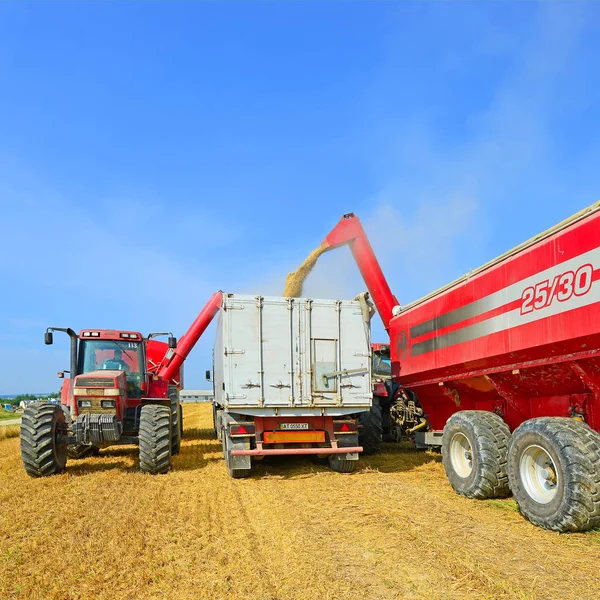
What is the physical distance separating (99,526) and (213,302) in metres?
7.32

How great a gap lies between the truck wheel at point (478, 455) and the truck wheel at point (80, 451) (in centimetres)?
724

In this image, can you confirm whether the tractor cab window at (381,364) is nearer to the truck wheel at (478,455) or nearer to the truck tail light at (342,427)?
the truck tail light at (342,427)

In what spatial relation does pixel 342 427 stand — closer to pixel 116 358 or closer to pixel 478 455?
pixel 478 455

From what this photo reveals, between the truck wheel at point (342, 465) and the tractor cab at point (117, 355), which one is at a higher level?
the tractor cab at point (117, 355)

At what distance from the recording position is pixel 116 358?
1103 cm

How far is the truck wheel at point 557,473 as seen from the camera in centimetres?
525

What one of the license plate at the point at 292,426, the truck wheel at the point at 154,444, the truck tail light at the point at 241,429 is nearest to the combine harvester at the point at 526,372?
the license plate at the point at 292,426

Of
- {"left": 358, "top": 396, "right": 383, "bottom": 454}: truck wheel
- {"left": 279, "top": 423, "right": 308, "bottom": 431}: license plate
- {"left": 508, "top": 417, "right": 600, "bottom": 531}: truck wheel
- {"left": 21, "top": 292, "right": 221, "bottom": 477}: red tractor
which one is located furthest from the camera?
{"left": 358, "top": 396, "right": 383, "bottom": 454}: truck wheel

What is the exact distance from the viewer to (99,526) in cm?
577

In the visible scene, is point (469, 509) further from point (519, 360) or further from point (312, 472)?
point (312, 472)

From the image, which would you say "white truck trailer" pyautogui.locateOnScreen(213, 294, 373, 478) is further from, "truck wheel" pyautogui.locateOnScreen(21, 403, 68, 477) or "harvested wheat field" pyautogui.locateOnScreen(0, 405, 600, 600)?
"truck wheel" pyautogui.locateOnScreen(21, 403, 68, 477)

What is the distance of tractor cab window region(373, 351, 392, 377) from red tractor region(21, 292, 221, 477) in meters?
4.08

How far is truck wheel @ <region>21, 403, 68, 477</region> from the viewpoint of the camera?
28.3 ft

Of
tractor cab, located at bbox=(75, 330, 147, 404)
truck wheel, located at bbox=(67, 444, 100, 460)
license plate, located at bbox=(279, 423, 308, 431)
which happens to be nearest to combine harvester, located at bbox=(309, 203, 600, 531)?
license plate, located at bbox=(279, 423, 308, 431)
